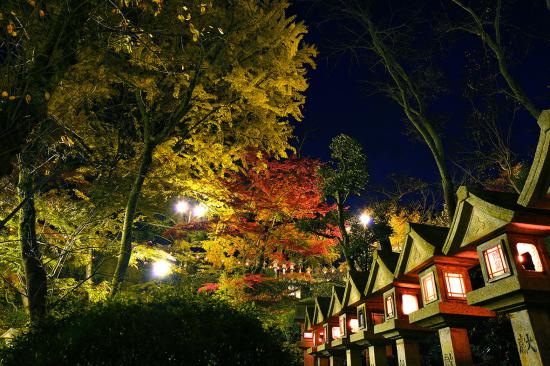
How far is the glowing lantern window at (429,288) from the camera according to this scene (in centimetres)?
570

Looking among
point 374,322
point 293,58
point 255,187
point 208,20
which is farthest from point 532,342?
point 255,187

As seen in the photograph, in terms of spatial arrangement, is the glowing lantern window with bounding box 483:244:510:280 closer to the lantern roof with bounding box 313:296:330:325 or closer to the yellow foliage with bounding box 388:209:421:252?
the lantern roof with bounding box 313:296:330:325

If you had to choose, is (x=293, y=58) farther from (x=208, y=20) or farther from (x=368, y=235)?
(x=368, y=235)

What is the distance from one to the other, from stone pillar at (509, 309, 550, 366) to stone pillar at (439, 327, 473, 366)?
1.24 metres

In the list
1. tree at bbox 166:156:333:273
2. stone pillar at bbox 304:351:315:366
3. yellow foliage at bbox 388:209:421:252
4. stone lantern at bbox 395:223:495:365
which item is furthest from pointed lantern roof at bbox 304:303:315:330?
yellow foliage at bbox 388:209:421:252

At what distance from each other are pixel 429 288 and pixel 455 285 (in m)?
0.42

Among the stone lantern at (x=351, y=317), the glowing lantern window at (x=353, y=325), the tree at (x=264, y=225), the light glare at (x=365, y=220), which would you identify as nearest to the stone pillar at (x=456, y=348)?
the stone lantern at (x=351, y=317)

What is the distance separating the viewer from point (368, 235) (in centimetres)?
1438

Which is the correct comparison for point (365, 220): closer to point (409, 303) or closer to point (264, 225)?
point (264, 225)

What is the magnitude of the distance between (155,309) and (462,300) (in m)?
5.14

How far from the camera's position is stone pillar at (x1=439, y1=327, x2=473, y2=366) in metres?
5.34

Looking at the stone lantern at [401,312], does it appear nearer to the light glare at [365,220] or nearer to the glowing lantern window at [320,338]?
the glowing lantern window at [320,338]

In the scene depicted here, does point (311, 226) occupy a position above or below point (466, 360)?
above

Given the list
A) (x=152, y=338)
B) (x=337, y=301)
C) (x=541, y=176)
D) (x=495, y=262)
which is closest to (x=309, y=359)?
(x=337, y=301)
